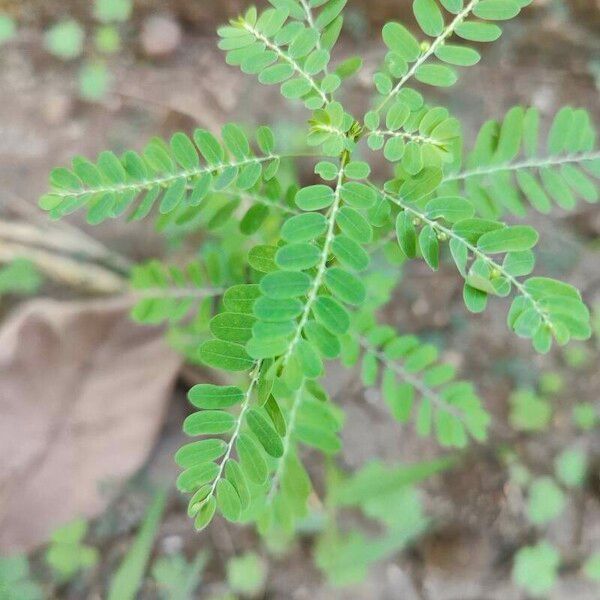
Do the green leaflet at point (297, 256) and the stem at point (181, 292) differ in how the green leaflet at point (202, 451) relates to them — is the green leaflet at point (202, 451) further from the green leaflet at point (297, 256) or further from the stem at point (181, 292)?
the stem at point (181, 292)

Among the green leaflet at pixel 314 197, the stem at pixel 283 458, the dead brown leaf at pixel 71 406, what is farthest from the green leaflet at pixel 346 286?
the dead brown leaf at pixel 71 406

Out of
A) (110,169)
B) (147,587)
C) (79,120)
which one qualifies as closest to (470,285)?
(110,169)

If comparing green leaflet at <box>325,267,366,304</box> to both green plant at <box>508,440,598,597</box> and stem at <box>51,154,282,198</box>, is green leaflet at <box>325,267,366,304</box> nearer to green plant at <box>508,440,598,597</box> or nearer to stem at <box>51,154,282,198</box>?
stem at <box>51,154,282,198</box>

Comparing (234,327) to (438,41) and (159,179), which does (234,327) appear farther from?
(438,41)

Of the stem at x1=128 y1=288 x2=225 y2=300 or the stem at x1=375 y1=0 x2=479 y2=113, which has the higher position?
the stem at x1=375 y1=0 x2=479 y2=113

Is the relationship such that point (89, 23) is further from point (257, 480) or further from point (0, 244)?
point (257, 480)

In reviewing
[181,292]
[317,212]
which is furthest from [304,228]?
[181,292]

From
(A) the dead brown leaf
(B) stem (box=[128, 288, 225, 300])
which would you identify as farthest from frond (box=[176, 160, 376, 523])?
(A) the dead brown leaf
